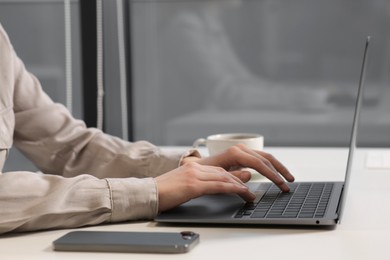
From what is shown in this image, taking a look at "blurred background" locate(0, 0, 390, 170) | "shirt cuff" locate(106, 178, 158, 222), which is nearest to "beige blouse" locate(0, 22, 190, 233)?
"shirt cuff" locate(106, 178, 158, 222)

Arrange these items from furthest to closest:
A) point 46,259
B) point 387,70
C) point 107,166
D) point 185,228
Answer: point 387,70 → point 107,166 → point 185,228 → point 46,259

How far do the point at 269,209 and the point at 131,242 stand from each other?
24cm

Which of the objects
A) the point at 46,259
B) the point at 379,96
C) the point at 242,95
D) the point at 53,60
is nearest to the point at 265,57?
the point at 242,95

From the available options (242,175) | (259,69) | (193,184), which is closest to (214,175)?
(193,184)

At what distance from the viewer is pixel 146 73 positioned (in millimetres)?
2424

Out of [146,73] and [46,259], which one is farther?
[146,73]

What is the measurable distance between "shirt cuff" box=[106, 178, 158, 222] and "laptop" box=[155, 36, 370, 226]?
0.09ft

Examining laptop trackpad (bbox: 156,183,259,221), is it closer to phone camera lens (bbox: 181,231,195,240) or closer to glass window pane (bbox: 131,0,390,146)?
phone camera lens (bbox: 181,231,195,240)

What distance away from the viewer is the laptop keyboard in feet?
3.63

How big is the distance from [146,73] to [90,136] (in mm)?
851

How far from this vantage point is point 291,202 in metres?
1.19

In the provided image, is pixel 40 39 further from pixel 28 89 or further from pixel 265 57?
pixel 28 89

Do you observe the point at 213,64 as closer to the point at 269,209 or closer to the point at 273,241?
the point at 269,209

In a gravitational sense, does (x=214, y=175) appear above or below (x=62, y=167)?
above
